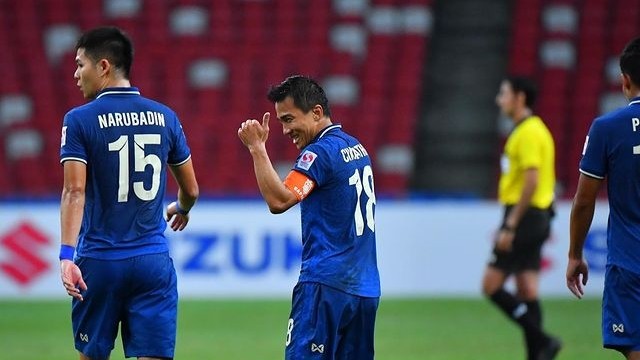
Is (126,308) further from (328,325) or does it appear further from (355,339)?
(355,339)

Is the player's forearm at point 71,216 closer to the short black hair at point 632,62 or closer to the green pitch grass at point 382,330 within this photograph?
the short black hair at point 632,62

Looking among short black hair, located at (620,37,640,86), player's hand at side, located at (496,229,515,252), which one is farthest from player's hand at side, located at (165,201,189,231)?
player's hand at side, located at (496,229,515,252)

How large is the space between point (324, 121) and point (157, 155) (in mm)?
836

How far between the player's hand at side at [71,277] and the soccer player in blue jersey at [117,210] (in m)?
0.13

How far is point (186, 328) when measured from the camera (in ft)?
34.6

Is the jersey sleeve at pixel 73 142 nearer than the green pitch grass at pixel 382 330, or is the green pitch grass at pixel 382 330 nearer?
the jersey sleeve at pixel 73 142

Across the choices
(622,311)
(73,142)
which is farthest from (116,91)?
(622,311)

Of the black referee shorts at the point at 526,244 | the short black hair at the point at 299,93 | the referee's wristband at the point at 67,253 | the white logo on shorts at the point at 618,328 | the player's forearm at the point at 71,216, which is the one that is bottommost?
the black referee shorts at the point at 526,244

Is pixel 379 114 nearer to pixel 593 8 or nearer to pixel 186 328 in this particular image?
pixel 593 8

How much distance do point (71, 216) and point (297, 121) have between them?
1.12 meters

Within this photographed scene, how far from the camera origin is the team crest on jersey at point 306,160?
5.45 metres

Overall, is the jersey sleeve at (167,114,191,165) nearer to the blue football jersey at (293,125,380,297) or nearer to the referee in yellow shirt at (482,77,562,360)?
the blue football jersey at (293,125,380,297)

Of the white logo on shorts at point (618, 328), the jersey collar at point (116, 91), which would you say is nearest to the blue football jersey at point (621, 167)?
the white logo on shorts at point (618, 328)

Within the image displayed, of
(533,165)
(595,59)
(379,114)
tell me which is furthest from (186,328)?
(595,59)
